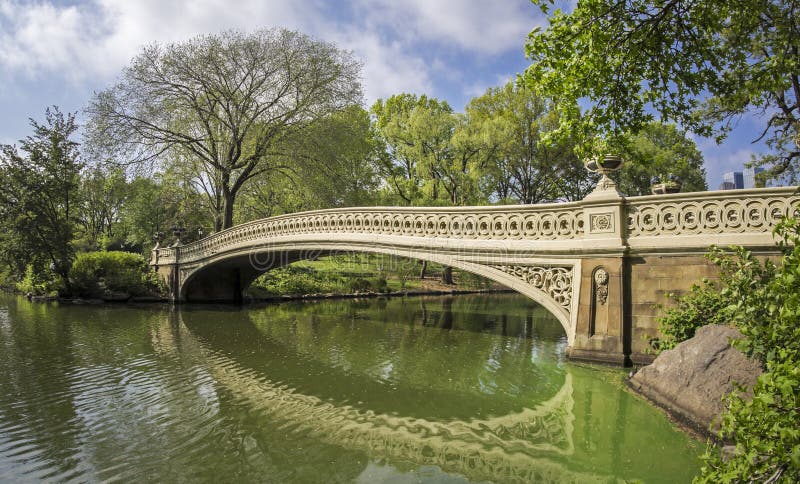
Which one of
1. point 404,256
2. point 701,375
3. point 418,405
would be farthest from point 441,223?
point 701,375

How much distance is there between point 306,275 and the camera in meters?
24.4

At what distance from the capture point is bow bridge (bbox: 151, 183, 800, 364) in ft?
23.4

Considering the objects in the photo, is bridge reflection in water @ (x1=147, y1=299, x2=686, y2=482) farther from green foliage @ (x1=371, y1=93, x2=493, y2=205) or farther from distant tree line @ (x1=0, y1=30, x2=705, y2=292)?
green foliage @ (x1=371, y1=93, x2=493, y2=205)

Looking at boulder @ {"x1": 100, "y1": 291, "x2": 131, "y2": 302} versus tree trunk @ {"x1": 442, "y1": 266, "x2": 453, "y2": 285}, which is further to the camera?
tree trunk @ {"x1": 442, "y1": 266, "x2": 453, "y2": 285}

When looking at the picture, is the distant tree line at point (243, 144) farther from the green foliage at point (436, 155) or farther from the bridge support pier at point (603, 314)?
the bridge support pier at point (603, 314)

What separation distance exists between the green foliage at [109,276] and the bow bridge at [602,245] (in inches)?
528

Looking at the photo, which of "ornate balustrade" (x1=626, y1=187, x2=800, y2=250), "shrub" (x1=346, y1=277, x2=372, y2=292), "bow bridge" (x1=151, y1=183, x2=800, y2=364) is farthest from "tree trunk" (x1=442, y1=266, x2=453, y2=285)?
"ornate balustrade" (x1=626, y1=187, x2=800, y2=250)

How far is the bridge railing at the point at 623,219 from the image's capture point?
6.98 metres

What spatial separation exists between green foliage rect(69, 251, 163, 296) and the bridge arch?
1.86m

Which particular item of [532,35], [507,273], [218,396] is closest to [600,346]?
[507,273]

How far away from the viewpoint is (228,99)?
63.0 ft

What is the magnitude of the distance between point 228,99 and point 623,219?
16.3 metres

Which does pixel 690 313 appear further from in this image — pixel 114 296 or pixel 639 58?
pixel 114 296

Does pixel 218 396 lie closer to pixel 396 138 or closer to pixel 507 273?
pixel 507 273
